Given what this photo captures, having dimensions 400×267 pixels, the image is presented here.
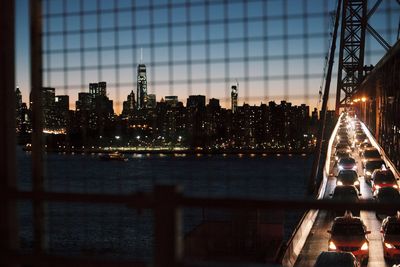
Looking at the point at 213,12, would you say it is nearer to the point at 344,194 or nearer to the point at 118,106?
the point at 118,106

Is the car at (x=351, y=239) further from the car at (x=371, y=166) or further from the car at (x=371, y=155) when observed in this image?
the car at (x=371, y=155)

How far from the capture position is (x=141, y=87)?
189 inches

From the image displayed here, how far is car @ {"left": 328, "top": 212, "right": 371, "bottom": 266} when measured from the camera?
13.5m

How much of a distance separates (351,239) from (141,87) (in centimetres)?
1018

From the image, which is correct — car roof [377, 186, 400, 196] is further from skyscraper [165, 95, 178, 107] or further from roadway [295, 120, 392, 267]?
skyscraper [165, 95, 178, 107]

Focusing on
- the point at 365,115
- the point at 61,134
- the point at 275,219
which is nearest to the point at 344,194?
the point at 275,219

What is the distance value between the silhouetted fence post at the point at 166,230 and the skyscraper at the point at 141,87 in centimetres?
236

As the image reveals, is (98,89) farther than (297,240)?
No

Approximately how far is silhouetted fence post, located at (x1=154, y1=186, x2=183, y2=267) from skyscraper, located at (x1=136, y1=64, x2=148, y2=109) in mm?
2360

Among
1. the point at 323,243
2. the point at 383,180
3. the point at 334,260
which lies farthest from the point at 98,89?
the point at 383,180

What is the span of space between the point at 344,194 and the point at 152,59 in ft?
57.1

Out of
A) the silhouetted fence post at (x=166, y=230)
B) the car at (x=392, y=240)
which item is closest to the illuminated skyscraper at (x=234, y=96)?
the silhouetted fence post at (x=166, y=230)

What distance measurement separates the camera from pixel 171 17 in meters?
4.07

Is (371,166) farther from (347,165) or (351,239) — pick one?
(351,239)
